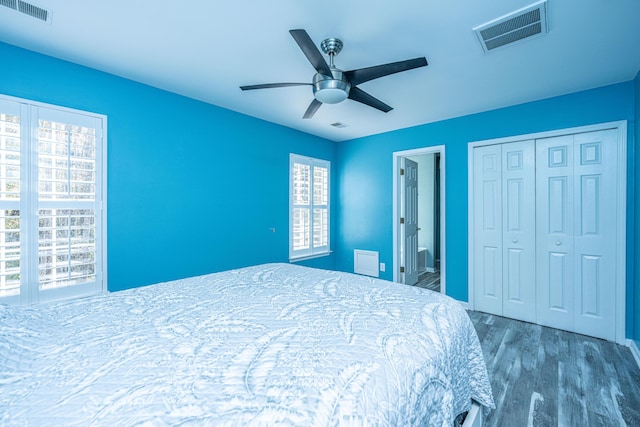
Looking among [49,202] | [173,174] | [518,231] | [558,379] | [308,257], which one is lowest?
[558,379]

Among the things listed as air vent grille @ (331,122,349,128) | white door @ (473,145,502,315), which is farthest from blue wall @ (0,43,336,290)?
white door @ (473,145,502,315)

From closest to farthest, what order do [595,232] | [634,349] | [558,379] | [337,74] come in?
[337,74]
[558,379]
[634,349]
[595,232]

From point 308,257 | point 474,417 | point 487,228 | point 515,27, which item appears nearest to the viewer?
point 474,417

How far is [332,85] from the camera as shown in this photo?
6.04 ft

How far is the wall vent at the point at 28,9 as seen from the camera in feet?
5.11

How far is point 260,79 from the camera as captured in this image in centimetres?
244

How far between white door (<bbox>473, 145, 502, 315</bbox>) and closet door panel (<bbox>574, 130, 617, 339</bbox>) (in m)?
0.65

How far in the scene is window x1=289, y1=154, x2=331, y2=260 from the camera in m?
3.93

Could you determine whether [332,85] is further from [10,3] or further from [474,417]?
[474,417]

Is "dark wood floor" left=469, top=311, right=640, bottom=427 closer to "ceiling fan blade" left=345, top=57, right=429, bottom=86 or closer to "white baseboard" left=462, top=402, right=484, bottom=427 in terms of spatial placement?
"white baseboard" left=462, top=402, right=484, bottom=427

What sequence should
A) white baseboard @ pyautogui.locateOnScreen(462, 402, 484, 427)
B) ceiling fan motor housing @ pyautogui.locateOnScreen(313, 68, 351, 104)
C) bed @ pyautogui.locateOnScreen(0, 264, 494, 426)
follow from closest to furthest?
bed @ pyautogui.locateOnScreen(0, 264, 494, 426) < white baseboard @ pyautogui.locateOnScreen(462, 402, 484, 427) < ceiling fan motor housing @ pyautogui.locateOnScreen(313, 68, 351, 104)

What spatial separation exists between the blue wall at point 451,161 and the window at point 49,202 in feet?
10.4

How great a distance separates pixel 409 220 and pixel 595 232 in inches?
78.9

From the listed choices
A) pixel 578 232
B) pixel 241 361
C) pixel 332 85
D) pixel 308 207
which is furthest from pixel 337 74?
pixel 578 232
